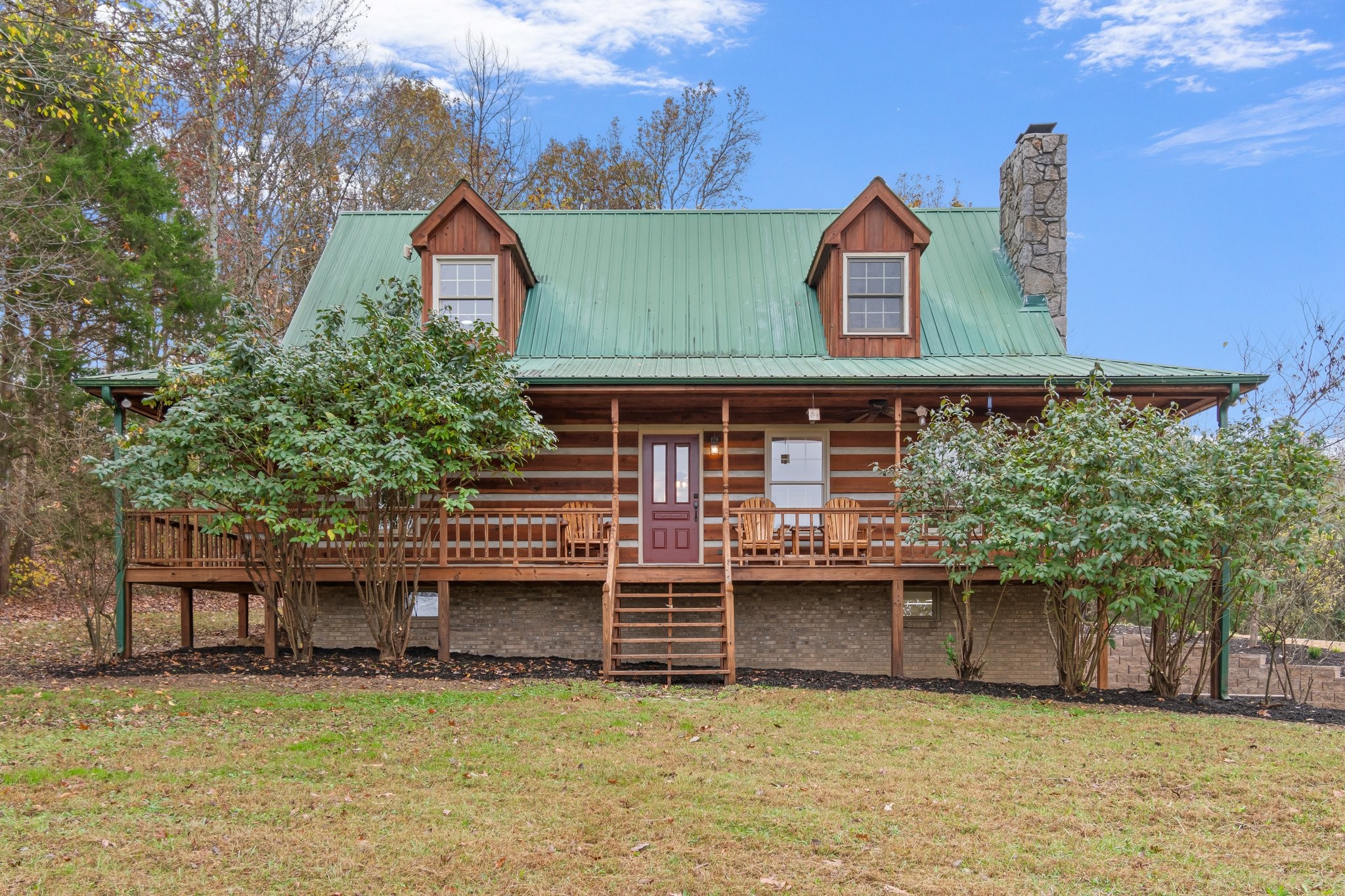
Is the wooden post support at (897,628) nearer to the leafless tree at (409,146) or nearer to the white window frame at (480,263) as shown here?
the white window frame at (480,263)

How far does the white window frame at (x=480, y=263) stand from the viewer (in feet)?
51.1

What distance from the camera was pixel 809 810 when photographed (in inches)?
264

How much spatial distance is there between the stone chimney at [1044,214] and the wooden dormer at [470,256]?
877 cm

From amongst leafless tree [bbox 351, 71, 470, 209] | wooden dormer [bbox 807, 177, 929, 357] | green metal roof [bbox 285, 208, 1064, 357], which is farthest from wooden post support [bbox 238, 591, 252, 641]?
leafless tree [bbox 351, 71, 470, 209]

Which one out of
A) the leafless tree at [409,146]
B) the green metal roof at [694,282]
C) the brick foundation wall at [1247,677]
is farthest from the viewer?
the leafless tree at [409,146]

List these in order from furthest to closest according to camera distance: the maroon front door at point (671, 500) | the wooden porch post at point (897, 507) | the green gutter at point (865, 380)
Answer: the maroon front door at point (671, 500) → the green gutter at point (865, 380) → the wooden porch post at point (897, 507)

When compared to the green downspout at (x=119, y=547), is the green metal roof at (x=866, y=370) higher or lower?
higher

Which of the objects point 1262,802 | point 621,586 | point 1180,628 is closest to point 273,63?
point 621,586

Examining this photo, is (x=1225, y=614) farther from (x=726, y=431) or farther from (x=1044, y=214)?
(x=1044, y=214)

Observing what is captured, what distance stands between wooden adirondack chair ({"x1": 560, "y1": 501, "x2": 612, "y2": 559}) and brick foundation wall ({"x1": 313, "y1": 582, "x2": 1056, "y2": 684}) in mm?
890

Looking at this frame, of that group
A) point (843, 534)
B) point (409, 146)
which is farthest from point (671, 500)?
point (409, 146)

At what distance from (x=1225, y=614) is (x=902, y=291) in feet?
22.1

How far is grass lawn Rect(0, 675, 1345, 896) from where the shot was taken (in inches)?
221

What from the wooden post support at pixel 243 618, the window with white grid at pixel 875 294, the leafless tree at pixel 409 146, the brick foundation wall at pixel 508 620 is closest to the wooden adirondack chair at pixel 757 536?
the brick foundation wall at pixel 508 620
